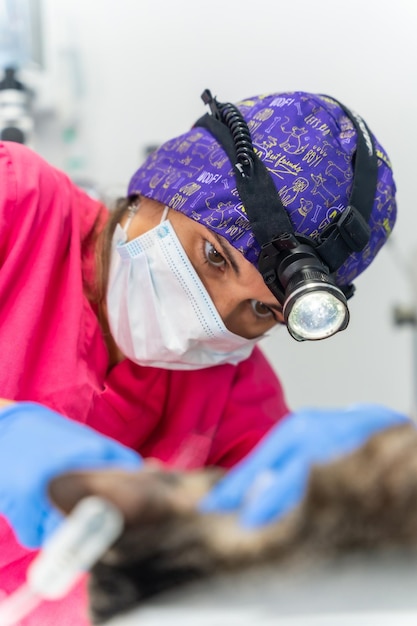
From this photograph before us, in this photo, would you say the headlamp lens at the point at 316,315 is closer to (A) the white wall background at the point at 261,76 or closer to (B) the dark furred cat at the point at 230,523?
(B) the dark furred cat at the point at 230,523

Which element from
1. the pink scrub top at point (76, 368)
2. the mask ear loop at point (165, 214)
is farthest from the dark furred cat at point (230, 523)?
the mask ear loop at point (165, 214)

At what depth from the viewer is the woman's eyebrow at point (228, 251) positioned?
861 mm

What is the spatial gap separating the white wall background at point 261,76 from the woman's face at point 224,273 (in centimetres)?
61

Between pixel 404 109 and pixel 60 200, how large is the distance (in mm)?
894

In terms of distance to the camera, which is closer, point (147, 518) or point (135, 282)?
point (147, 518)

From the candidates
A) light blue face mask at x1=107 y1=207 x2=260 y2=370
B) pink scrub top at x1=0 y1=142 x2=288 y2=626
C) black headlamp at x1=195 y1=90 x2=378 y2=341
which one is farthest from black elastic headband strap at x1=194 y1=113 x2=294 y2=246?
pink scrub top at x1=0 y1=142 x2=288 y2=626

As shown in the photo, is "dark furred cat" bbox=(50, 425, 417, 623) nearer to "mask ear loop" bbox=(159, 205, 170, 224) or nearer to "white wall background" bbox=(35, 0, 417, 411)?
"mask ear loop" bbox=(159, 205, 170, 224)

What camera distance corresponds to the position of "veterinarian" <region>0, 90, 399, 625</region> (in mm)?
834

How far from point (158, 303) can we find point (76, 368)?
154mm

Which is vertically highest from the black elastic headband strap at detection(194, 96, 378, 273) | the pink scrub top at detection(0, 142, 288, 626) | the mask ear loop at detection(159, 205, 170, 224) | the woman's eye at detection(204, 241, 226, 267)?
the black elastic headband strap at detection(194, 96, 378, 273)

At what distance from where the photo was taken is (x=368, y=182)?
869 millimetres

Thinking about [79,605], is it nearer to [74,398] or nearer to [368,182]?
[74,398]

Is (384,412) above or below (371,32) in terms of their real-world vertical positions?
below

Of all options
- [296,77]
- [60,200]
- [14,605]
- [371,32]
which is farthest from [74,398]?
[371,32]
